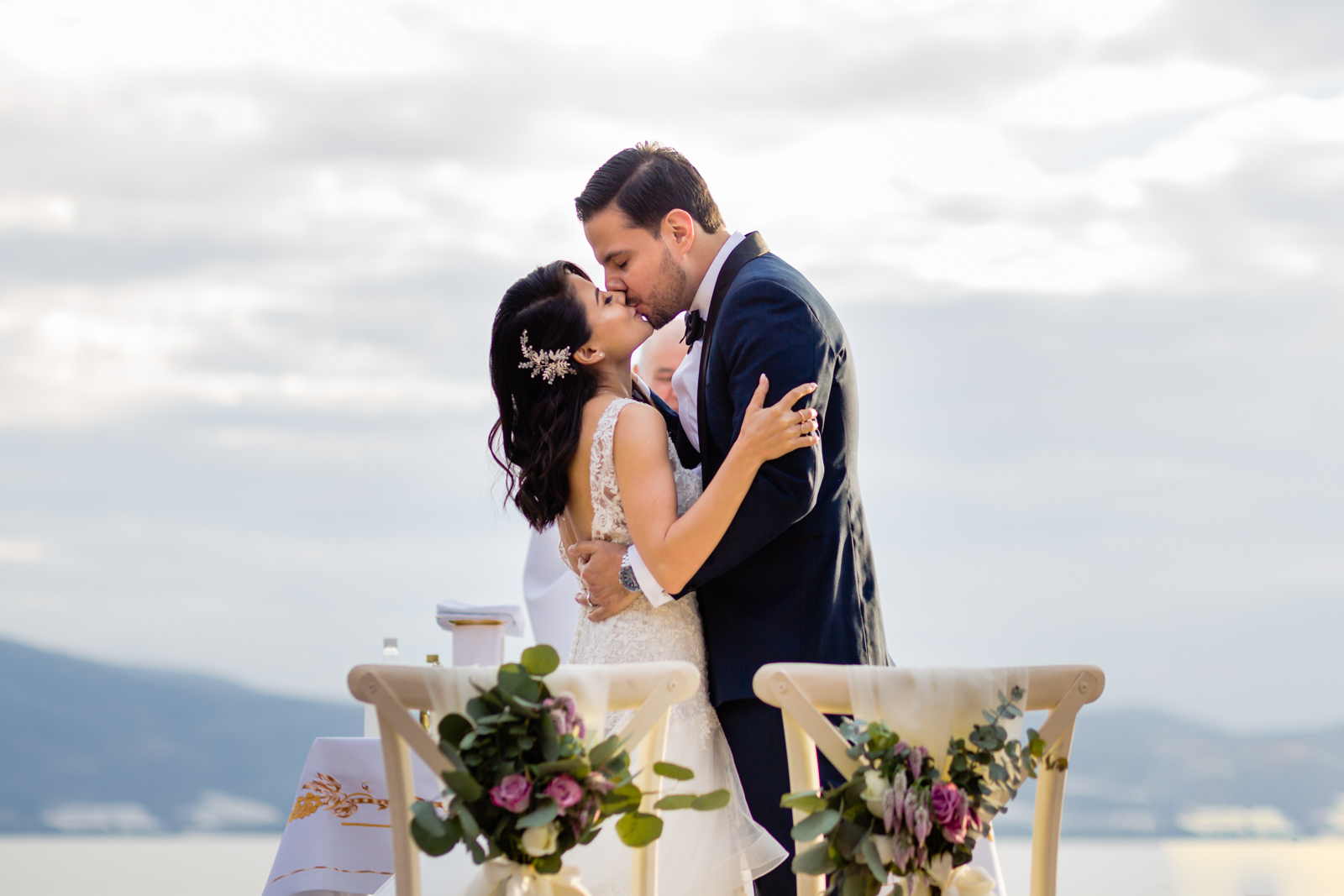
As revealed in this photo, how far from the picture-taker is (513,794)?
141cm

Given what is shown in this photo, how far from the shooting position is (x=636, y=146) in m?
2.46

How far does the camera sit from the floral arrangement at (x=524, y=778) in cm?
142

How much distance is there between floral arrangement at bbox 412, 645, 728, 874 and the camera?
1419mm

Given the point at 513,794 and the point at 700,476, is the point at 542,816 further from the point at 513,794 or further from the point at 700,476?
the point at 700,476

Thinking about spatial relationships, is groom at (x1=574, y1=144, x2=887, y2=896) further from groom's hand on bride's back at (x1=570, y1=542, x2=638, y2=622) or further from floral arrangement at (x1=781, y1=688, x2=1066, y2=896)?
floral arrangement at (x1=781, y1=688, x2=1066, y2=896)

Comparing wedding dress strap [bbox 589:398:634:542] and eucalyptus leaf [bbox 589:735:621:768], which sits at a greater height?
wedding dress strap [bbox 589:398:634:542]

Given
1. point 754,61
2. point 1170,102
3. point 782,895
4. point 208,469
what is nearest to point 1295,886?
point 1170,102

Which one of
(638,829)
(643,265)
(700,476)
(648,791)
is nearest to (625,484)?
(700,476)

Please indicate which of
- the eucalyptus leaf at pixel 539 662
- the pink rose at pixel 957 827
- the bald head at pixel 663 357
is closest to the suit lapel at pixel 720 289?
the eucalyptus leaf at pixel 539 662

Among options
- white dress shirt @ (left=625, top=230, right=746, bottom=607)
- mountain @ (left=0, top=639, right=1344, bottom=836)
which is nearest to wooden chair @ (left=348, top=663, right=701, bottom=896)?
white dress shirt @ (left=625, top=230, right=746, bottom=607)

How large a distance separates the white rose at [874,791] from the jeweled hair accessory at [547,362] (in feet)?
3.95

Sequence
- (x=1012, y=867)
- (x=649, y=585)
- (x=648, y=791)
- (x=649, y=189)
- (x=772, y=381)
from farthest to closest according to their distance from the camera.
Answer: (x=1012, y=867)
(x=649, y=189)
(x=649, y=585)
(x=772, y=381)
(x=648, y=791)

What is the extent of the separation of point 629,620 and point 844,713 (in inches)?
29.0

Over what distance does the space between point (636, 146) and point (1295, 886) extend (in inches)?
326
